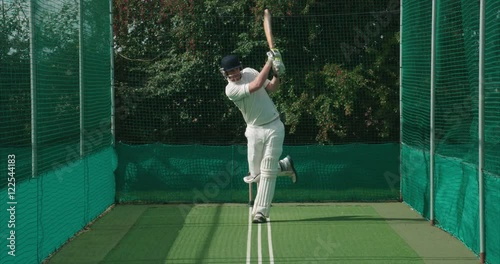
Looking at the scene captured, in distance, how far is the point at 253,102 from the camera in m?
10.3

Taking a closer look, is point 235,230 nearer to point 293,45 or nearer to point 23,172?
point 23,172

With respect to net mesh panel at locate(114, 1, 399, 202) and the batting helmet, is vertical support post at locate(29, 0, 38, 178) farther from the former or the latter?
net mesh panel at locate(114, 1, 399, 202)

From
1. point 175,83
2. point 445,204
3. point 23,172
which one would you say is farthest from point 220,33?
point 23,172

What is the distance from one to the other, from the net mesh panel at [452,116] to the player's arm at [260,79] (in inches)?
84.6

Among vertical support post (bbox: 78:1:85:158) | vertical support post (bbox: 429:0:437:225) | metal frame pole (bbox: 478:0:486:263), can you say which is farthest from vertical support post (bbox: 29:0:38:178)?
vertical support post (bbox: 429:0:437:225)

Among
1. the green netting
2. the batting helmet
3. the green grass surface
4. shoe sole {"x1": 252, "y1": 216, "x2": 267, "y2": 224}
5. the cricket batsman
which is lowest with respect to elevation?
the green grass surface

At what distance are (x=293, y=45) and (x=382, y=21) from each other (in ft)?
4.87

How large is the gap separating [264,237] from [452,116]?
8.75ft

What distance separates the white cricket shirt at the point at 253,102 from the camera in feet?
33.7

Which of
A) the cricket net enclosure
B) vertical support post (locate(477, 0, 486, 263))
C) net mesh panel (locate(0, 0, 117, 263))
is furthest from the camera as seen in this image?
the cricket net enclosure

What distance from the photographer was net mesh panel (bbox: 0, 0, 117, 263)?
748 centimetres

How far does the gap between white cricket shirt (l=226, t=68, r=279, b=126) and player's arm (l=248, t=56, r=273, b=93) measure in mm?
144

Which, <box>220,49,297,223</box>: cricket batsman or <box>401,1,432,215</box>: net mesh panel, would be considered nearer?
<box>220,49,297,223</box>: cricket batsman

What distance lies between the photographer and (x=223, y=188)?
12.8 metres
